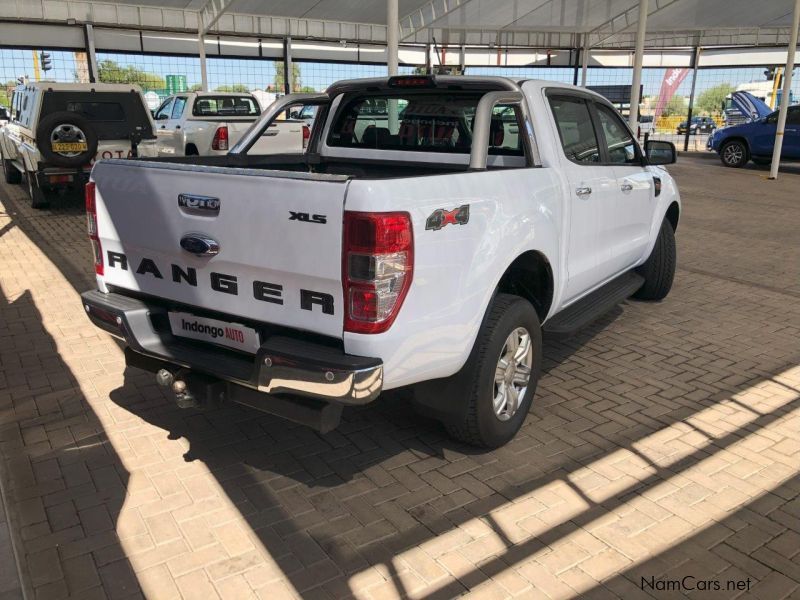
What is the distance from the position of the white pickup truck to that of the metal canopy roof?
53.0ft

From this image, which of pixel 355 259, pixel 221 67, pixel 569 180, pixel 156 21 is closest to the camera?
pixel 355 259

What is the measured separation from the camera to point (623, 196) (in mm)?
5070

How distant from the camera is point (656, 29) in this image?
2336 centimetres

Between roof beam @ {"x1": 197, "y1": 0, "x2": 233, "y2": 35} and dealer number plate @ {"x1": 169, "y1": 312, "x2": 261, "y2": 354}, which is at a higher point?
roof beam @ {"x1": 197, "y1": 0, "x2": 233, "y2": 35}

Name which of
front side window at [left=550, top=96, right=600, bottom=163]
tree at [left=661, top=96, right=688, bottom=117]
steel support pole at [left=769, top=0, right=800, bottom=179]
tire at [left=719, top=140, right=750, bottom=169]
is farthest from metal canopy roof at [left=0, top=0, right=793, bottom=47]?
tree at [left=661, top=96, right=688, bottom=117]

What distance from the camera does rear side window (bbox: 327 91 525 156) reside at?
438 centimetres

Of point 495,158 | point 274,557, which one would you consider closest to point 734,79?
point 495,158

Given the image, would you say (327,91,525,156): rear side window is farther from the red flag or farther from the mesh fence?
the red flag

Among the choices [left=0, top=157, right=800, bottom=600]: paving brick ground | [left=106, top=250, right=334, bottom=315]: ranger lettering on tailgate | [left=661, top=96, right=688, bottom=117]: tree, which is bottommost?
[left=0, top=157, right=800, bottom=600]: paving brick ground

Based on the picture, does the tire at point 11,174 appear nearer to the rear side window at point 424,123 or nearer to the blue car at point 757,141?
the rear side window at point 424,123

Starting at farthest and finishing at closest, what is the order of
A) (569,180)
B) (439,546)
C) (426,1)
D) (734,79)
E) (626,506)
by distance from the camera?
(734,79), (426,1), (569,180), (626,506), (439,546)

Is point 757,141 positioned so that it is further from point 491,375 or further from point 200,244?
point 200,244

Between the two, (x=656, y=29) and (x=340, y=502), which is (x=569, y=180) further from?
(x=656, y=29)

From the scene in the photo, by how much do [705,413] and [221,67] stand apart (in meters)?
25.5
